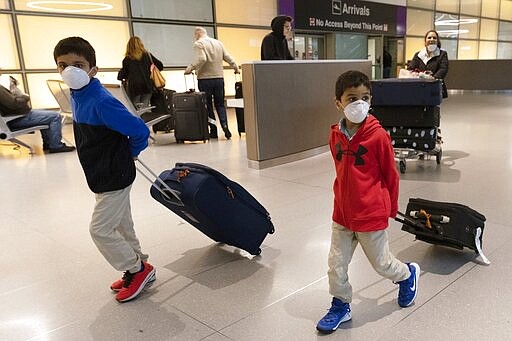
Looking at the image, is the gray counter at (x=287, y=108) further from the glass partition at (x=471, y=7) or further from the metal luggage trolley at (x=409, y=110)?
the glass partition at (x=471, y=7)

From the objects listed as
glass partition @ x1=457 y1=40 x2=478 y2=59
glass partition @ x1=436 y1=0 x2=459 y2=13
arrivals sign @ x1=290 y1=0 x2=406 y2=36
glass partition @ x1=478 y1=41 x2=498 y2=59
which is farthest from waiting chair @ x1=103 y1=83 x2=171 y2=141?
glass partition @ x1=478 y1=41 x2=498 y2=59

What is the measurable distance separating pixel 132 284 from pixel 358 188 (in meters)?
1.27

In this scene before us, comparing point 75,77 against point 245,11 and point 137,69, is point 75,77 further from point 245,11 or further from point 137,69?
point 245,11

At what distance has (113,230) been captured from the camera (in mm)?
2246

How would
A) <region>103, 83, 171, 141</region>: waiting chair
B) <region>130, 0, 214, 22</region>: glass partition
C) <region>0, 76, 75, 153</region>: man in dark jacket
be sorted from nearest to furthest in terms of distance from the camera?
<region>0, 76, 75, 153</region>: man in dark jacket → <region>103, 83, 171, 141</region>: waiting chair → <region>130, 0, 214, 22</region>: glass partition

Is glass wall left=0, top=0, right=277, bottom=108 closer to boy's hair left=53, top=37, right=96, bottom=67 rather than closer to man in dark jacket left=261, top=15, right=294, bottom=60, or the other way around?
man in dark jacket left=261, top=15, right=294, bottom=60

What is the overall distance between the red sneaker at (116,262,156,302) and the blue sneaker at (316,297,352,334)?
0.96m

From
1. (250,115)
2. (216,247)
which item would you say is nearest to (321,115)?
(250,115)

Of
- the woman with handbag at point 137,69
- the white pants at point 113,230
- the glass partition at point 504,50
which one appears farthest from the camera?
the glass partition at point 504,50

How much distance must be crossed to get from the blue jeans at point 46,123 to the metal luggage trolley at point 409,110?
4730mm

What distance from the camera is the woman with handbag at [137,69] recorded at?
23.8 ft

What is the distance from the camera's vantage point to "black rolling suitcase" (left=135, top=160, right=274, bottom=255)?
2.43m

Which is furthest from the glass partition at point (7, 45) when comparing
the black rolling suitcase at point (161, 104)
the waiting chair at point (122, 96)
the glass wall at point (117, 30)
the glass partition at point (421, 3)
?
the glass partition at point (421, 3)

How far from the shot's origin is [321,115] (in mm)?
6078
